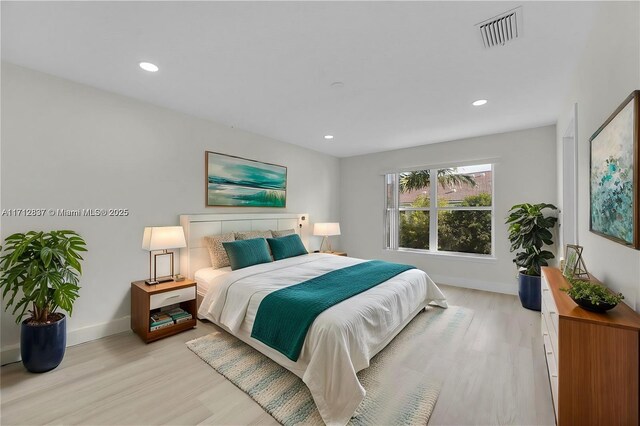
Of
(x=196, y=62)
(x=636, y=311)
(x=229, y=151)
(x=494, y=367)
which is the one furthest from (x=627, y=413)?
(x=229, y=151)

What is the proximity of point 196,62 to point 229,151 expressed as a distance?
1.70 meters

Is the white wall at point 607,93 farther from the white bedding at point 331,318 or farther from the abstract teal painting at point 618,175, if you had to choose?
the white bedding at point 331,318

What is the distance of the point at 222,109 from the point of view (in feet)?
10.5

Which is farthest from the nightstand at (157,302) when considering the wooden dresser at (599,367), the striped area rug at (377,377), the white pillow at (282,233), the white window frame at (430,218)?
the white window frame at (430,218)

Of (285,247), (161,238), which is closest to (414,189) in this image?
(285,247)

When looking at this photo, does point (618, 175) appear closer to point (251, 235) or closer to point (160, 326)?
point (251, 235)

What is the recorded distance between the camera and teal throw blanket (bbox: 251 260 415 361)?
1.95 m

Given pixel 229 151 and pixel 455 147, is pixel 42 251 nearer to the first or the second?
pixel 229 151

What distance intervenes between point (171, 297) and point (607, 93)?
3797mm

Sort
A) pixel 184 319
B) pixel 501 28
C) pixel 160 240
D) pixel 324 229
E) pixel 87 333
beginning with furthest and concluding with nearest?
pixel 324 229 < pixel 184 319 < pixel 160 240 < pixel 87 333 < pixel 501 28

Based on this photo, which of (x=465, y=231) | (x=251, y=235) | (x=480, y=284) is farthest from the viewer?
(x=465, y=231)

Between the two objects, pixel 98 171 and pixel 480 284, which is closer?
pixel 98 171

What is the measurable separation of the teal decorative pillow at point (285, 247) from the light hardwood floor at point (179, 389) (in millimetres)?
1523

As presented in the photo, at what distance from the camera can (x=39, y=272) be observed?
6.79 ft
